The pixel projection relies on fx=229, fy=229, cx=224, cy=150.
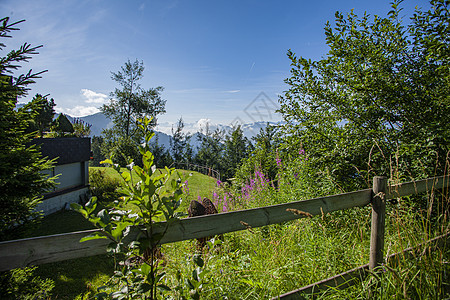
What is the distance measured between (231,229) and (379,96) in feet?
10.2

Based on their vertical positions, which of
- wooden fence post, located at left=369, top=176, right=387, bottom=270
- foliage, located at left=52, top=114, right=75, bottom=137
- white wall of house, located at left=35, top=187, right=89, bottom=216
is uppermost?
foliage, located at left=52, top=114, right=75, bottom=137

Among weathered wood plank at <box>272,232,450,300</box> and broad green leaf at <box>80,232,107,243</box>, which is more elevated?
broad green leaf at <box>80,232,107,243</box>

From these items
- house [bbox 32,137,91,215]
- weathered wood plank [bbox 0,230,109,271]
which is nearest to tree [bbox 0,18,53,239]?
weathered wood plank [bbox 0,230,109,271]

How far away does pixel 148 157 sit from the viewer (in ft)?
4.39

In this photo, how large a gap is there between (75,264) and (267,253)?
5.14 metres

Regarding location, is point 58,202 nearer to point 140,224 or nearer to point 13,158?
point 13,158

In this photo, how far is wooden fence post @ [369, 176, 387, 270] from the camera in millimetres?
2010

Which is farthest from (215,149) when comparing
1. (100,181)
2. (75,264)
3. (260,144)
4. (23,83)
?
(23,83)

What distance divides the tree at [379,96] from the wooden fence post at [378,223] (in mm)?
917

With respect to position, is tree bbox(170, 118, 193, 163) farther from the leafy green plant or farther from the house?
the leafy green plant

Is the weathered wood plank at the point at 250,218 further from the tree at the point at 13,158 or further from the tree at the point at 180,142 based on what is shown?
the tree at the point at 180,142

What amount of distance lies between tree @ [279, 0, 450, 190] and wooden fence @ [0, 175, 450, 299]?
683mm

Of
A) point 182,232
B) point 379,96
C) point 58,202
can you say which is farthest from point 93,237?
point 58,202

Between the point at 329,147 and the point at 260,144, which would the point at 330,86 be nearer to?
the point at 329,147
